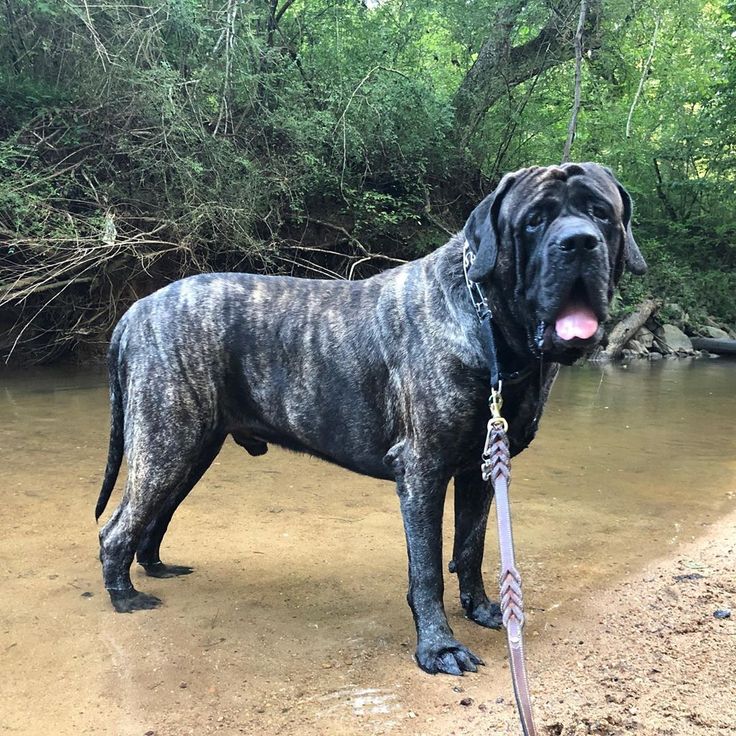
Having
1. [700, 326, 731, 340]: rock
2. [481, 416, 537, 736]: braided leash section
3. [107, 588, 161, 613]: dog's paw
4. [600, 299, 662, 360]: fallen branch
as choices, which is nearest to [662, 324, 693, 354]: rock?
[600, 299, 662, 360]: fallen branch

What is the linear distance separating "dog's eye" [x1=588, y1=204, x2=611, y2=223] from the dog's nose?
0.80ft

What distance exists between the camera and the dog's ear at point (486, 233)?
2557 millimetres

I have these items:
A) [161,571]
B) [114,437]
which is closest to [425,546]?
[161,571]

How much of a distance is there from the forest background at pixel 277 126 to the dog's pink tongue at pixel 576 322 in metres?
8.32

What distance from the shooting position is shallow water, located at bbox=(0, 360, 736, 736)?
2439 millimetres

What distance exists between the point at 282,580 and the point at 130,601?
0.76 meters

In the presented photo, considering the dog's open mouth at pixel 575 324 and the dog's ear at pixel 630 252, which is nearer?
the dog's open mouth at pixel 575 324

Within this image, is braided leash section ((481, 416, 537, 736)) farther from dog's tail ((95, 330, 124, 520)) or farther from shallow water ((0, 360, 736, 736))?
dog's tail ((95, 330, 124, 520))

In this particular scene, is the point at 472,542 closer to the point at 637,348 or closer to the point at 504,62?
the point at 504,62

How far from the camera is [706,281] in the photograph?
61.9 feet

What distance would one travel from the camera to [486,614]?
126 inches

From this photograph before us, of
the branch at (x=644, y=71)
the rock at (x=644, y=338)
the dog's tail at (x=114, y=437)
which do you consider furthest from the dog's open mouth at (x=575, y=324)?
the rock at (x=644, y=338)

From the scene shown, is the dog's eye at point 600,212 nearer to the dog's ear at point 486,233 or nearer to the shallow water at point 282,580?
the dog's ear at point 486,233

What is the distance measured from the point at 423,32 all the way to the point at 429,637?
47.7 ft
